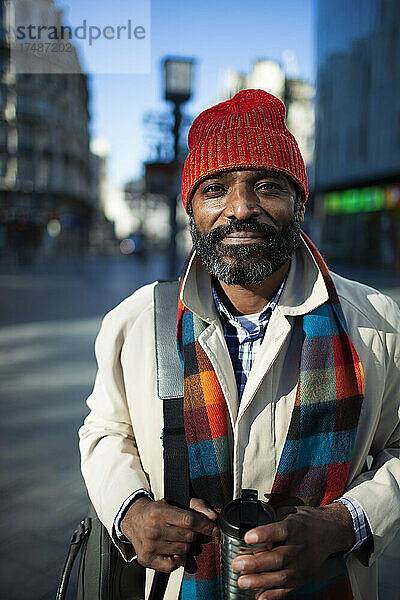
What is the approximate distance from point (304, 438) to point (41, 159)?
53.8 metres

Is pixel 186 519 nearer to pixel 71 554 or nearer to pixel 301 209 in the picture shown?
pixel 71 554

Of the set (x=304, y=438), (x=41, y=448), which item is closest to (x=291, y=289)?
(x=304, y=438)

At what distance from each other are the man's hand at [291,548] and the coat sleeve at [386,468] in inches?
3.8

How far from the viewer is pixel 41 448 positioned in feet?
14.3

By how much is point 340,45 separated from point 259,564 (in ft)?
82.3

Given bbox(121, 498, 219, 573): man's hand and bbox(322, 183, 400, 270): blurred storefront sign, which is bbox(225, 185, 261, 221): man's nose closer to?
bbox(121, 498, 219, 573): man's hand

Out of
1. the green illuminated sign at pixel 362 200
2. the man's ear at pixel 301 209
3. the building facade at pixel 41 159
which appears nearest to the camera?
the man's ear at pixel 301 209

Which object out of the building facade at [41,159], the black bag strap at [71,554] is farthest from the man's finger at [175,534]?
the building facade at [41,159]

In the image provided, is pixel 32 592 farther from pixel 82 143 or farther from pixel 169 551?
pixel 82 143

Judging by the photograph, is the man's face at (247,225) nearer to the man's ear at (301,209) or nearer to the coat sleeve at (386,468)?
the man's ear at (301,209)

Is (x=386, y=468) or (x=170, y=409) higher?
(x=170, y=409)

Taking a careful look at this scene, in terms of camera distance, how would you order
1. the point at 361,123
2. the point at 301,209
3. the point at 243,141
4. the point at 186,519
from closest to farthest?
the point at 186,519
the point at 243,141
the point at 301,209
the point at 361,123

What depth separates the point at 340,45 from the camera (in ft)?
73.6

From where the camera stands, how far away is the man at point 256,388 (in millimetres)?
1387
